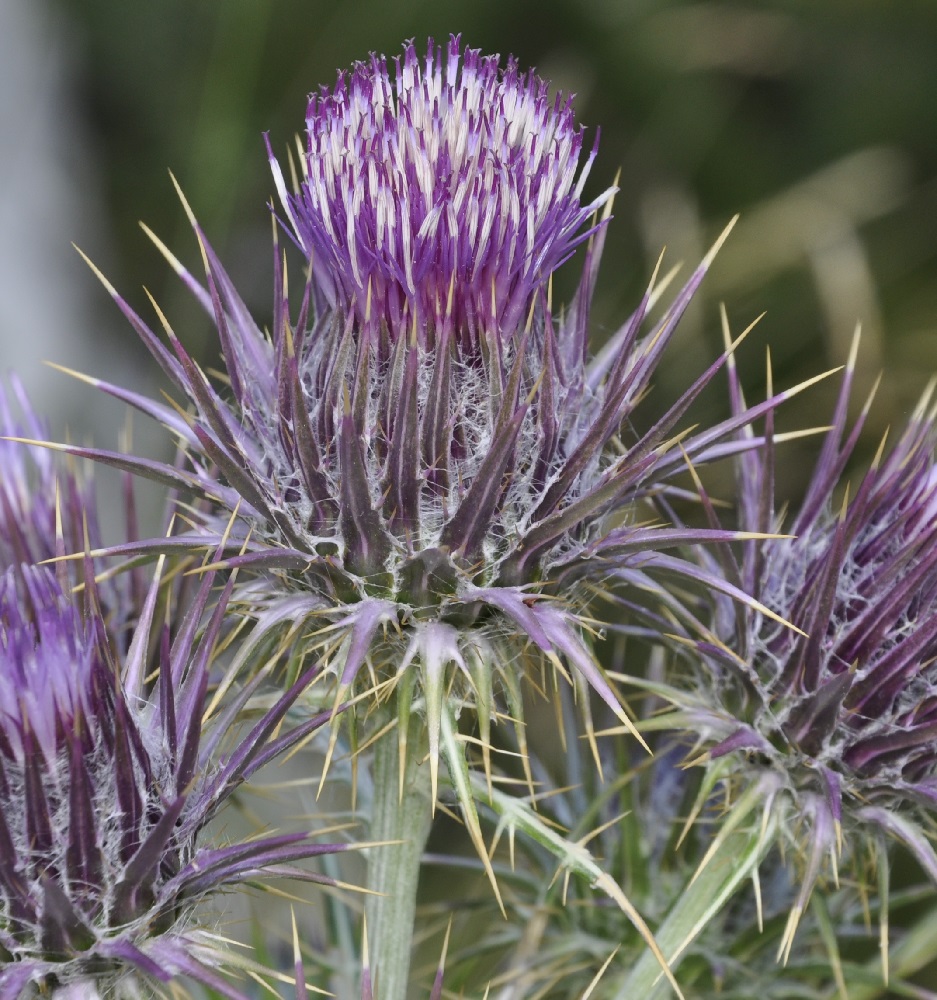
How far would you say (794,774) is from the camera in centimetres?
198

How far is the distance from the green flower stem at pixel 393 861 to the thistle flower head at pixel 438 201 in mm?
753

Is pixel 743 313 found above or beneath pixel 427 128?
beneath

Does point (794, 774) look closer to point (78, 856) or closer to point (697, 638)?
point (697, 638)

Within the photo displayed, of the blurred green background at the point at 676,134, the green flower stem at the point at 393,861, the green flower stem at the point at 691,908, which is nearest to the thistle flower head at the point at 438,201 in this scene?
the green flower stem at the point at 393,861

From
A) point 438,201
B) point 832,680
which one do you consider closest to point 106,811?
point 438,201

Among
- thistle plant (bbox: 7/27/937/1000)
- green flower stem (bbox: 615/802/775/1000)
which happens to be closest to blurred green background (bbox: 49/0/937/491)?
thistle plant (bbox: 7/27/937/1000)

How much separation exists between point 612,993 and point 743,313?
152 inches

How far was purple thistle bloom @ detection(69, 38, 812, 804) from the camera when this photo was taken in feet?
5.61

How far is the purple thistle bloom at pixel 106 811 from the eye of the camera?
150cm

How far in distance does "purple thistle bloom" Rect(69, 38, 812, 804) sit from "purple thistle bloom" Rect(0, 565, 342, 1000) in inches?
6.9

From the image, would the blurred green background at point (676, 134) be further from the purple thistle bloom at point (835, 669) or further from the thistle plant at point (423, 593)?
the thistle plant at point (423, 593)

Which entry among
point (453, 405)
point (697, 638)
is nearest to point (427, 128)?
point (453, 405)

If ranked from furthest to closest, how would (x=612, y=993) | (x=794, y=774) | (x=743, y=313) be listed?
(x=743, y=313) → (x=612, y=993) → (x=794, y=774)

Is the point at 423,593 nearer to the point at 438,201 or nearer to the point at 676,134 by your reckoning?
the point at 438,201
